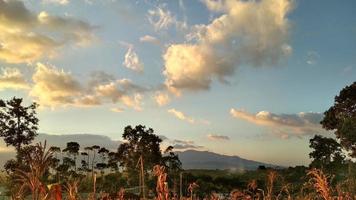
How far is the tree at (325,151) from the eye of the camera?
5219cm

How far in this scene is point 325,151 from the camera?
5344cm

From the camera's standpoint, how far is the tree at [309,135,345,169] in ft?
171

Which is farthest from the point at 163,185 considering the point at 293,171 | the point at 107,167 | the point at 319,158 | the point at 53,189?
the point at 107,167

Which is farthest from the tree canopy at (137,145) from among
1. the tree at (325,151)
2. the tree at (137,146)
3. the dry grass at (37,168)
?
the dry grass at (37,168)

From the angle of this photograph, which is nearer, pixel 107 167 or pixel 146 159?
pixel 146 159

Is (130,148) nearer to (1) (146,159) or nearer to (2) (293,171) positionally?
(1) (146,159)

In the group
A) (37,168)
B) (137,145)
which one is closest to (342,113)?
(137,145)

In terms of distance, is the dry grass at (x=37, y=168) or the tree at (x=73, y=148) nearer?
the dry grass at (x=37, y=168)

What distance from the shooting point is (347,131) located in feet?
158

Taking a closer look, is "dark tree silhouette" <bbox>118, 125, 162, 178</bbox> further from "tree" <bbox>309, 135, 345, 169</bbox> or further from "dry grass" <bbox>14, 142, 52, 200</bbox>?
"dry grass" <bbox>14, 142, 52, 200</bbox>

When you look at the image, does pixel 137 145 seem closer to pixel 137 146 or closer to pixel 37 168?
pixel 137 146

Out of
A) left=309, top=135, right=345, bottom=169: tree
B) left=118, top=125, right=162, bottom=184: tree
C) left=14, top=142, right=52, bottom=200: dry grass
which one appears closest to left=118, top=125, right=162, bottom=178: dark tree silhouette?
left=118, top=125, right=162, bottom=184: tree

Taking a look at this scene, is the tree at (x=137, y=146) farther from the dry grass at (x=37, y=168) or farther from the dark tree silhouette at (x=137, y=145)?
the dry grass at (x=37, y=168)

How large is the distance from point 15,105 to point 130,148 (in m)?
13.8
